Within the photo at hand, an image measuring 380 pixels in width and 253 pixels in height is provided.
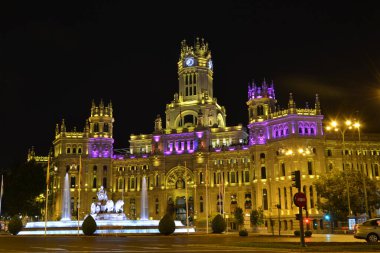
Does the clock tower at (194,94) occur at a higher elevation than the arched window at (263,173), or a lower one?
higher

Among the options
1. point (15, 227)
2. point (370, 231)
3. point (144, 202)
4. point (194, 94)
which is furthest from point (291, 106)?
point (370, 231)

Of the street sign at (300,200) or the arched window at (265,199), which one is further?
the arched window at (265,199)

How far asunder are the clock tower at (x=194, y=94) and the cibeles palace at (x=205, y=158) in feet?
1.05

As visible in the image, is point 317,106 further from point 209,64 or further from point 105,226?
point 105,226

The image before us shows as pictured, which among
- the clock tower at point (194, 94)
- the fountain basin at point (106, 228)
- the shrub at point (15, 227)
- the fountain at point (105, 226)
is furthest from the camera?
the clock tower at point (194, 94)

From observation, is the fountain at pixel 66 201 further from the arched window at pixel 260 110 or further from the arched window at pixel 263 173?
the arched window at pixel 260 110

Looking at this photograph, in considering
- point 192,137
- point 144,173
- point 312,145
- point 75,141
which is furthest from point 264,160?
point 75,141

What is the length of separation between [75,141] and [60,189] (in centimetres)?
A: 1364

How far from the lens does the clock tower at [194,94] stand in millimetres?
131625

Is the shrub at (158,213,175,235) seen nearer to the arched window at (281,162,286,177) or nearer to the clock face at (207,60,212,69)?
the arched window at (281,162,286,177)

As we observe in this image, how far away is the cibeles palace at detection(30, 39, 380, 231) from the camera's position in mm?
101500

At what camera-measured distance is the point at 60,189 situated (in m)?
121

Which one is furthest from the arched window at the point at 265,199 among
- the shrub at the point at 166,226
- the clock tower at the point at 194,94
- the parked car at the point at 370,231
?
the parked car at the point at 370,231

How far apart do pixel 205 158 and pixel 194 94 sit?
27.0 m
